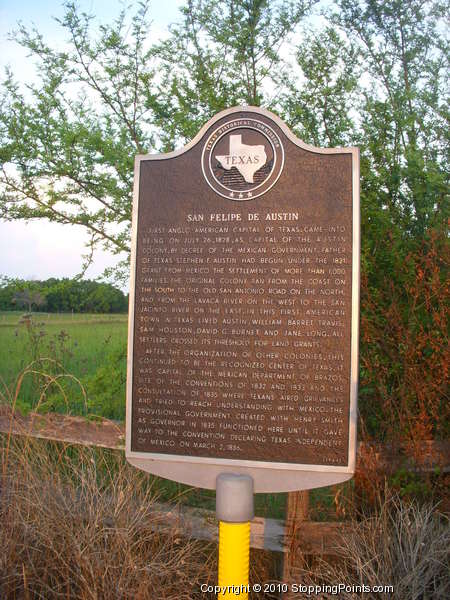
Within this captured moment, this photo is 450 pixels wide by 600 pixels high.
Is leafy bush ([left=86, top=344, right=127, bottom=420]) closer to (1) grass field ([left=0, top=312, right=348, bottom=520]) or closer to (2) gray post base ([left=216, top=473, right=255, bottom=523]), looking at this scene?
(1) grass field ([left=0, top=312, right=348, bottom=520])

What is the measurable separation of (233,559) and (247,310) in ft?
3.96

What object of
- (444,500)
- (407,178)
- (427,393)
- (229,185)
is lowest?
(444,500)

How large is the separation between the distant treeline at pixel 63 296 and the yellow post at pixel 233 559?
341cm

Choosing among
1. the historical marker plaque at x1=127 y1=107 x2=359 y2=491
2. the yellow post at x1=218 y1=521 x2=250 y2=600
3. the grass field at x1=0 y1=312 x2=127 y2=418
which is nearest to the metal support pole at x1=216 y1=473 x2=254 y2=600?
the yellow post at x1=218 y1=521 x2=250 y2=600

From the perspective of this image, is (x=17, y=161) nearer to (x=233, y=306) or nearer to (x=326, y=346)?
(x=233, y=306)

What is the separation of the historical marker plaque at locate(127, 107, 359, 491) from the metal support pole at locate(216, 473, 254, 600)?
113 mm

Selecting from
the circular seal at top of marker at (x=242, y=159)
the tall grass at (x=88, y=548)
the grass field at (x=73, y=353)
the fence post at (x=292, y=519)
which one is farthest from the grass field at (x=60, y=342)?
the circular seal at top of marker at (x=242, y=159)

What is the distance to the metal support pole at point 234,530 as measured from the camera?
293cm

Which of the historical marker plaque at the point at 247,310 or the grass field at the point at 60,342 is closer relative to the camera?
the historical marker plaque at the point at 247,310

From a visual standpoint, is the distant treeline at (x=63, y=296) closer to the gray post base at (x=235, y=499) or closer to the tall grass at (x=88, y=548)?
the tall grass at (x=88, y=548)

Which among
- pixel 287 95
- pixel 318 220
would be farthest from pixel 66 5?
pixel 318 220

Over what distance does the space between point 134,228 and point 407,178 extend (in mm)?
2808

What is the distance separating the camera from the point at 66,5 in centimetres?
584

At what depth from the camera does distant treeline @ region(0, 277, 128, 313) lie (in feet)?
19.8
